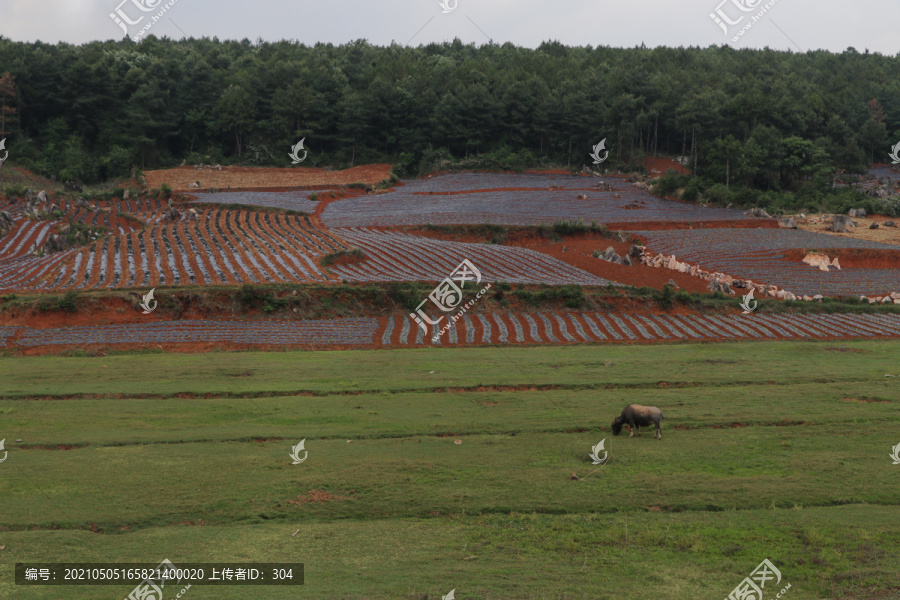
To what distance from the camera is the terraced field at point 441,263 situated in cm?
5388

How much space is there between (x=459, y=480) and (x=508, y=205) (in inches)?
2700

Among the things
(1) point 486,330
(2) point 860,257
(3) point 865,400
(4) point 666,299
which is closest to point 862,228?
(2) point 860,257

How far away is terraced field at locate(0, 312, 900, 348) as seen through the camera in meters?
40.1

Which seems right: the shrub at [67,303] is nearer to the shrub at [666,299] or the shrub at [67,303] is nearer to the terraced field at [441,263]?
the terraced field at [441,263]

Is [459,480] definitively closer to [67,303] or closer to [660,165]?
[67,303]

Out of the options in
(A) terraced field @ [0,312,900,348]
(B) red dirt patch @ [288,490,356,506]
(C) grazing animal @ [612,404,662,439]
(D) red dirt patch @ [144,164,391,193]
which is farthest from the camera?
(D) red dirt patch @ [144,164,391,193]

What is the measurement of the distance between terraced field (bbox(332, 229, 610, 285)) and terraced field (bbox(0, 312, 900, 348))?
22.6 feet

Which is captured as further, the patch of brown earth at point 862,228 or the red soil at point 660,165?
the red soil at point 660,165

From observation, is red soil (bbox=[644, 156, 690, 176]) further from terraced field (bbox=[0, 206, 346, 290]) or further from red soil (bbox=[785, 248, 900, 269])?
terraced field (bbox=[0, 206, 346, 290])

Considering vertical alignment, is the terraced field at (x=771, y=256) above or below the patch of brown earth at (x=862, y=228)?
below

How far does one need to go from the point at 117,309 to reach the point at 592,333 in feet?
87.6

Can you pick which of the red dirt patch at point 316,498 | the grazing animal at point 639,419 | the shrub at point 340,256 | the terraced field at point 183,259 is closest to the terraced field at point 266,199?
the terraced field at point 183,259

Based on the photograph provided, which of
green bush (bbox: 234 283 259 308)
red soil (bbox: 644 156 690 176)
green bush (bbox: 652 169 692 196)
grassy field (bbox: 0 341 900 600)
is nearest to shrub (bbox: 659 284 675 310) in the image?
grassy field (bbox: 0 341 900 600)

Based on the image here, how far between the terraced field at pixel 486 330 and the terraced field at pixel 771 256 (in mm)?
8514
